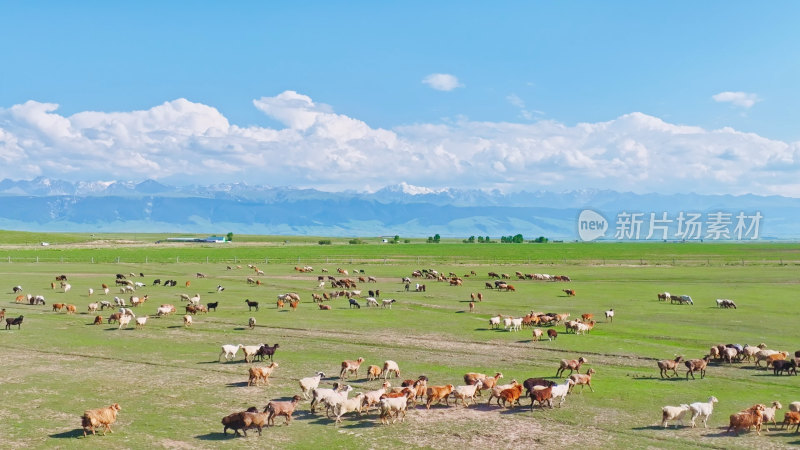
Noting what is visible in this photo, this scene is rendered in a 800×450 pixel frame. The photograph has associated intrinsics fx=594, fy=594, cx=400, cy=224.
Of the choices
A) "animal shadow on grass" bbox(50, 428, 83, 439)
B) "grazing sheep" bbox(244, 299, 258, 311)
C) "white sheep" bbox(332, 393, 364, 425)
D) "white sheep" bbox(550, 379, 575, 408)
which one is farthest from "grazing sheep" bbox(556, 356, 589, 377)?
"grazing sheep" bbox(244, 299, 258, 311)

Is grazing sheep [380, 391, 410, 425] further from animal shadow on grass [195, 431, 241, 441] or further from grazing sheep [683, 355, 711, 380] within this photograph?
grazing sheep [683, 355, 711, 380]

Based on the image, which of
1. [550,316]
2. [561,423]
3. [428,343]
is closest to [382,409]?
[561,423]

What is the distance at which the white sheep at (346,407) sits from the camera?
18786mm

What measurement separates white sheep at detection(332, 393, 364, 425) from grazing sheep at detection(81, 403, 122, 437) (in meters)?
6.59

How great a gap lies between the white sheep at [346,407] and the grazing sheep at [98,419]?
6592 millimetres

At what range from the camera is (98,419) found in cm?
1720

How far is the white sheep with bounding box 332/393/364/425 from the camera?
18786mm

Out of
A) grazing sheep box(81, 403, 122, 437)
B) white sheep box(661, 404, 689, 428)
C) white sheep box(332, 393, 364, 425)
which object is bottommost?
grazing sheep box(81, 403, 122, 437)

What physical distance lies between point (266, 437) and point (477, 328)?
2095 cm

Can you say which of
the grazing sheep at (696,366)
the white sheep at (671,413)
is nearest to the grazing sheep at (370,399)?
the white sheep at (671,413)

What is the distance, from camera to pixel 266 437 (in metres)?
17.3

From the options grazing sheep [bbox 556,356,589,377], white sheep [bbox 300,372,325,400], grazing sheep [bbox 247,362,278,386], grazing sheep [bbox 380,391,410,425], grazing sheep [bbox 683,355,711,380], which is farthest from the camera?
grazing sheep [bbox 556,356,589,377]

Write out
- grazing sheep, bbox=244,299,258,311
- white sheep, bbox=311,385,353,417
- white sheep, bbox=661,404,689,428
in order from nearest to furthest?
1. white sheep, bbox=661,404,689,428
2. white sheep, bbox=311,385,353,417
3. grazing sheep, bbox=244,299,258,311

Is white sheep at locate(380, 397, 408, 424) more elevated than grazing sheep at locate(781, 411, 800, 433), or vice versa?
grazing sheep at locate(781, 411, 800, 433)
